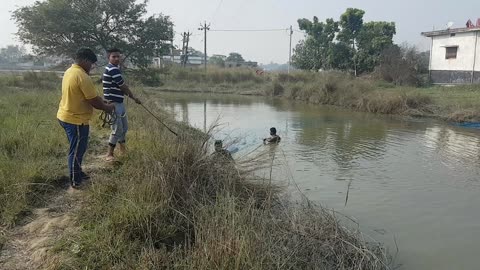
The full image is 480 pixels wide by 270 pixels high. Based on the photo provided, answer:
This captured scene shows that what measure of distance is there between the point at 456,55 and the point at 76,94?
2719cm

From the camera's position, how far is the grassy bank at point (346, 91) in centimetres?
1847

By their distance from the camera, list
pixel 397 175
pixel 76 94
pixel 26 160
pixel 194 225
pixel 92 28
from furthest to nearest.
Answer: pixel 92 28 < pixel 397 175 < pixel 26 160 < pixel 76 94 < pixel 194 225

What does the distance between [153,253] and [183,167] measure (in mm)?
1435

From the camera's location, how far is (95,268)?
10.8ft

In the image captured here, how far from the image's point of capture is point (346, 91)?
2312 centimetres

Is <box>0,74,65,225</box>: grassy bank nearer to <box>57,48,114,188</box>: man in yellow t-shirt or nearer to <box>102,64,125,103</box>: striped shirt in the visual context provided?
<box>57,48,114,188</box>: man in yellow t-shirt

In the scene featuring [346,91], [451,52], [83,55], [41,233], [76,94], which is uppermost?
[451,52]

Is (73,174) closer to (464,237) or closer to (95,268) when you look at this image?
(95,268)

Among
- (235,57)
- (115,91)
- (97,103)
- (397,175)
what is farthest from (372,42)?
(235,57)

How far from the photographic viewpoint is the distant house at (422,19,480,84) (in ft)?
82.4

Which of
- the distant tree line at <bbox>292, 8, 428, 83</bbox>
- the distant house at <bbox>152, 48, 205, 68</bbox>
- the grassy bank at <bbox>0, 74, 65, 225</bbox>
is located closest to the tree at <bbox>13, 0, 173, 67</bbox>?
the distant house at <bbox>152, 48, 205, 68</bbox>

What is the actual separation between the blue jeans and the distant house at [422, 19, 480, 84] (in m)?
25.8

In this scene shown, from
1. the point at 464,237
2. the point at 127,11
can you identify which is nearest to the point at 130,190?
the point at 464,237

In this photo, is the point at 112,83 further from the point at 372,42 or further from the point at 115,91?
→ the point at 372,42
